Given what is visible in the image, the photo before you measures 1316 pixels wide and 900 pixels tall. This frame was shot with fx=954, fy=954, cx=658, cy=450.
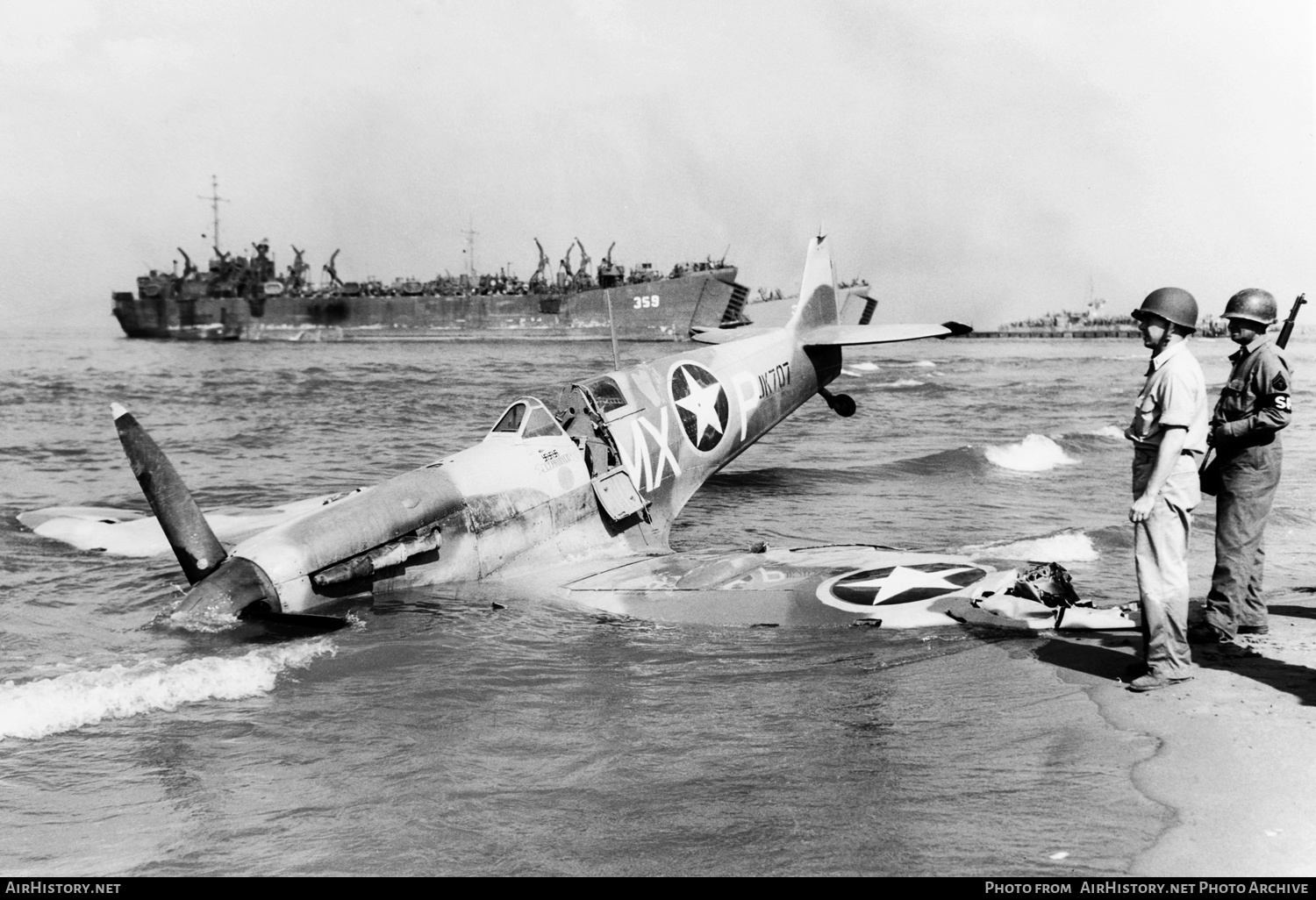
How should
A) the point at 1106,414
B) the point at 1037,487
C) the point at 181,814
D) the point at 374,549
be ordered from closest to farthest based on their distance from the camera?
the point at 181,814 < the point at 374,549 < the point at 1037,487 < the point at 1106,414

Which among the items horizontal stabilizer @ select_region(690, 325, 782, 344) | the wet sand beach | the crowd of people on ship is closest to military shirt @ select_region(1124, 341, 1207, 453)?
the wet sand beach

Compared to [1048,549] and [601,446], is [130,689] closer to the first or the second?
[601,446]

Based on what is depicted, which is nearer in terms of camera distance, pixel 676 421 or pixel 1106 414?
pixel 676 421

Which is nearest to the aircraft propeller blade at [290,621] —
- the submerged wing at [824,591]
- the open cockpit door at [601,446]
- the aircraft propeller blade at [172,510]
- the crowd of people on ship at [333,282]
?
the aircraft propeller blade at [172,510]

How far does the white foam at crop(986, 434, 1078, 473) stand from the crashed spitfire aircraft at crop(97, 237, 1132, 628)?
30.1ft

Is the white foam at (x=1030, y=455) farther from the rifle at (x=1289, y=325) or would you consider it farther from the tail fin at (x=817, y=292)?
the rifle at (x=1289, y=325)

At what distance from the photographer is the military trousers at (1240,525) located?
5.05 metres

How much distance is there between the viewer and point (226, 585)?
643cm

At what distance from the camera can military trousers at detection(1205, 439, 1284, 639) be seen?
16.6 ft

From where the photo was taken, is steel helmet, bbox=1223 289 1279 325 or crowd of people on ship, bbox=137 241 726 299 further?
A: crowd of people on ship, bbox=137 241 726 299

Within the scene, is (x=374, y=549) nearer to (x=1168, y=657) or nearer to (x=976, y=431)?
(x=1168, y=657)

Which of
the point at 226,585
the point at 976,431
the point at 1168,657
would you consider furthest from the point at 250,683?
the point at 976,431

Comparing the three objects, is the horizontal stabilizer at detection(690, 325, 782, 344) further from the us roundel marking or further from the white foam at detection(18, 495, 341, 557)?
the white foam at detection(18, 495, 341, 557)
